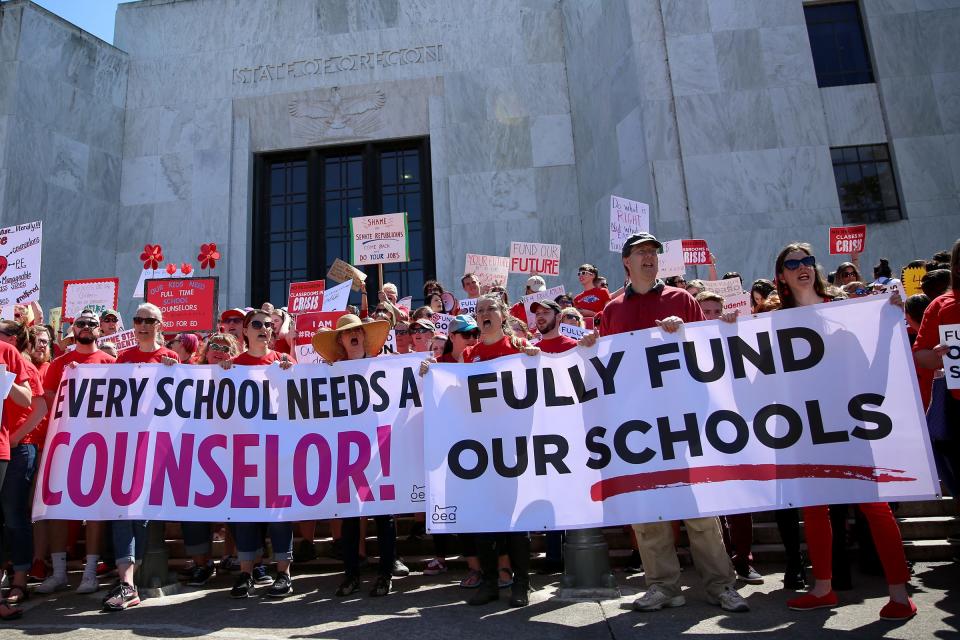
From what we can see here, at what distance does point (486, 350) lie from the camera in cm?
541

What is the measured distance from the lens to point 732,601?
4.37m

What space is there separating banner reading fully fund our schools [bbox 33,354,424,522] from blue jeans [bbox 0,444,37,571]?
4.4 inches

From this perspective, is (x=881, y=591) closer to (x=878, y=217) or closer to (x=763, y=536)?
(x=763, y=536)

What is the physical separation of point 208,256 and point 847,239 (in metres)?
12.4

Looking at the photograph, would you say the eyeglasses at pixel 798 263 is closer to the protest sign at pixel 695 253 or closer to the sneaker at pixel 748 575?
the sneaker at pixel 748 575

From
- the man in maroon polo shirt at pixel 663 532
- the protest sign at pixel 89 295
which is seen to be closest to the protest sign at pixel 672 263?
the man in maroon polo shirt at pixel 663 532

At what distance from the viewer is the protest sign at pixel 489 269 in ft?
38.2

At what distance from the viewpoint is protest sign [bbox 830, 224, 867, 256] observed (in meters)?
10.8

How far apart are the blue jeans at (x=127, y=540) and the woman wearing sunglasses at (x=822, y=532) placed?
15.3ft

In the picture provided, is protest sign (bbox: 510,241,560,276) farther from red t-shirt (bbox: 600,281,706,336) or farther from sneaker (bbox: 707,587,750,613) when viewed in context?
sneaker (bbox: 707,587,750,613)

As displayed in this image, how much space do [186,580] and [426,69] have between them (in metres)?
13.7

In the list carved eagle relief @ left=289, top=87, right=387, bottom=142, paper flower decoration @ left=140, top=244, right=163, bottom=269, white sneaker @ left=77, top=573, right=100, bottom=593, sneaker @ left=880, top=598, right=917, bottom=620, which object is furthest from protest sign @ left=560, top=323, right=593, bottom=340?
carved eagle relief @ left=289, top=87, right=387, bottom=142

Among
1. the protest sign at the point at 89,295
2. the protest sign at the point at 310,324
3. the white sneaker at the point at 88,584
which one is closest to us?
the white sneaker at the point at 88,584

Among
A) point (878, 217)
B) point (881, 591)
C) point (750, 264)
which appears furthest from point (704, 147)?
point (881, 591)
